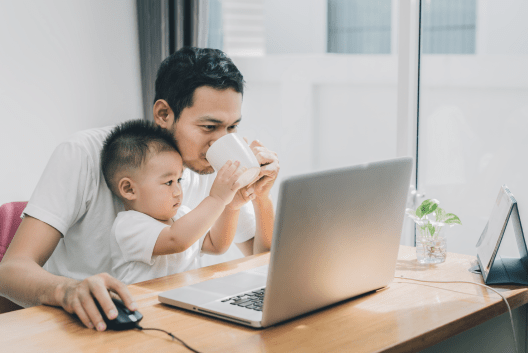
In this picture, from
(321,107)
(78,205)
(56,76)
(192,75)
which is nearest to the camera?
(78,205)

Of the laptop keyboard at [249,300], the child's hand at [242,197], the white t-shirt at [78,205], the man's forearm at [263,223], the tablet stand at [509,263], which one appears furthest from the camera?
the man's forearm at [263,223]

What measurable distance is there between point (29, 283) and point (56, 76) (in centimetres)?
139

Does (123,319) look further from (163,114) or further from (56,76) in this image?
(56,76)

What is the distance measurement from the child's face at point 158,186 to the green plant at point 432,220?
0.63m

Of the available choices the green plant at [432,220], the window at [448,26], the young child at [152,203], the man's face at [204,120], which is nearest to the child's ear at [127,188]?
the young child at [152,203]

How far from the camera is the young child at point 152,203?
125 centimetres

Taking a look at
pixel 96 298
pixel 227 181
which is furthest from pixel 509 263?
pixel 96 298

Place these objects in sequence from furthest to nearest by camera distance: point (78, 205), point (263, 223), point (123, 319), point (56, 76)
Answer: point (56, 76), point (263, 223), point (78, 205), point (123, 319)

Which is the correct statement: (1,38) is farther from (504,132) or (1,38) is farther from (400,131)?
(504,132)

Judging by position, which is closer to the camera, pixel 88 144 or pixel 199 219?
pixel 199 219

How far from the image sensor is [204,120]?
146cm

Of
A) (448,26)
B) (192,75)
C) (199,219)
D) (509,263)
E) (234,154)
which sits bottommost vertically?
(509,263)

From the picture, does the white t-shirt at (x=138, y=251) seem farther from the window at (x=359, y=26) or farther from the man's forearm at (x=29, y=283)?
the window at (x=359, y=26)

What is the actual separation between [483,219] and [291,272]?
1.43 meters
